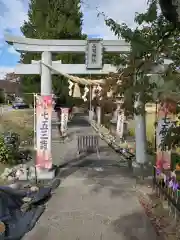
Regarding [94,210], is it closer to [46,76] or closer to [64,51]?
[46,76]

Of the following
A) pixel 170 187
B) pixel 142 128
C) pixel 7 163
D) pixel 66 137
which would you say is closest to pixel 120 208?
pixel 170 187

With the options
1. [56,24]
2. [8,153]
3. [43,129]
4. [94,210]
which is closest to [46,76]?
[43,129]

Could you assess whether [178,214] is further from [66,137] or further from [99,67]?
[66,137]

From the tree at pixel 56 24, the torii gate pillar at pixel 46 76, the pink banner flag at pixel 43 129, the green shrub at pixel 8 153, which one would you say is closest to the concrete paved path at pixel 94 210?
the pink banner flag at pixel 43 129

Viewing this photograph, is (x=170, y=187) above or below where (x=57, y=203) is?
above

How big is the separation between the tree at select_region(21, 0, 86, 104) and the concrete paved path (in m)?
14.0

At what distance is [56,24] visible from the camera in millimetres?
23156

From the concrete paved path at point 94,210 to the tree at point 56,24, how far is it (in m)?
14.0

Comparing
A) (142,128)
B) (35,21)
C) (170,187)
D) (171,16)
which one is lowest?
(170,187)

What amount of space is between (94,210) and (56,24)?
19403 millimetres

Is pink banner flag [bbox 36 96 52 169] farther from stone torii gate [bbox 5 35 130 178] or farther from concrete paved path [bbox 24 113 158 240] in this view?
concrete paved path [bbox 24 113 158 240]

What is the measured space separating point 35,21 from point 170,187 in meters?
21.0

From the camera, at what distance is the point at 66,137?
1900 cm

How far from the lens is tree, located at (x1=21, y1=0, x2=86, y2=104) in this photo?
74.0 ft
